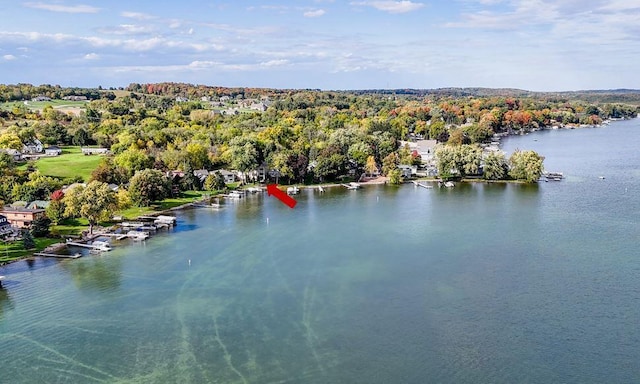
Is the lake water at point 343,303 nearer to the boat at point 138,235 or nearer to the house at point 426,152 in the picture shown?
the boat at point 138,235

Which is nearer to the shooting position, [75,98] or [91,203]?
[91,203]

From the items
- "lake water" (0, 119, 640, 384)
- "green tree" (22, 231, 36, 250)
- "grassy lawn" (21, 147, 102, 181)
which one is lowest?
"lake water" (0, 119, 640, 384)

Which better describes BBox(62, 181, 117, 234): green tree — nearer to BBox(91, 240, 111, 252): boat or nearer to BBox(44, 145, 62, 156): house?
BBox(91, 240, 111, 252): boat

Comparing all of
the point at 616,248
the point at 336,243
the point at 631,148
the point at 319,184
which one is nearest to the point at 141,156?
the point at 319,184

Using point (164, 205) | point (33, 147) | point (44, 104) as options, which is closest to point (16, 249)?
point (164, 205)

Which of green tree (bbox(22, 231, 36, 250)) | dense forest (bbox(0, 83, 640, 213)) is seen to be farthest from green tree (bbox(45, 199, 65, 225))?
dense forest (bbox(0, 83, 640, 213))

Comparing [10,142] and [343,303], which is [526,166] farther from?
[10,142]

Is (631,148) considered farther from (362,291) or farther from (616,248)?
(362,291)
